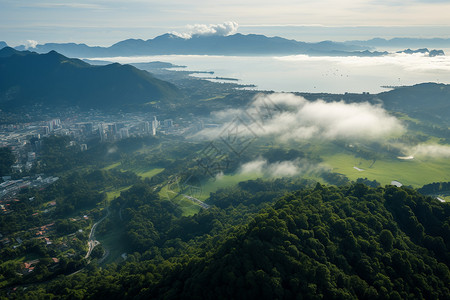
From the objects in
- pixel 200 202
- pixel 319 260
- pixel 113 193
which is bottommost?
pixel 113 193

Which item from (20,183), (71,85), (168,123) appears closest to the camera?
(20,183)

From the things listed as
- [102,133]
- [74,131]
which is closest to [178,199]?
[102,133]

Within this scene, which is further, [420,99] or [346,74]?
[346,74]

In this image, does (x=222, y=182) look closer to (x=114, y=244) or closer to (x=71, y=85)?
(x=114, y=244)

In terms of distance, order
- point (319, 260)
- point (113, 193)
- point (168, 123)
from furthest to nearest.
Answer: point (168, 123) < point (113, 193) < point (319, 260)

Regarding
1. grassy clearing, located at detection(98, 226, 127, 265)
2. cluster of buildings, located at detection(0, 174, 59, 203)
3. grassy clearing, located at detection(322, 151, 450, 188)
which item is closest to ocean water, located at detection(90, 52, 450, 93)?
grassy clearing, located at detection(322, 151, 450, 188)

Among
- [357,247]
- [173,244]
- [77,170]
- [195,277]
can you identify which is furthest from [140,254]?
[77,170]

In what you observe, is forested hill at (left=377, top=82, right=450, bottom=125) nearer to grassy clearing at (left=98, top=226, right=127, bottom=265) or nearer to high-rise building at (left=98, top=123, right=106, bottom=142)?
high-rise building at (left=98, top=123, right=106, bottom=142)

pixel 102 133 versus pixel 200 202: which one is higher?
pixel 102 133
